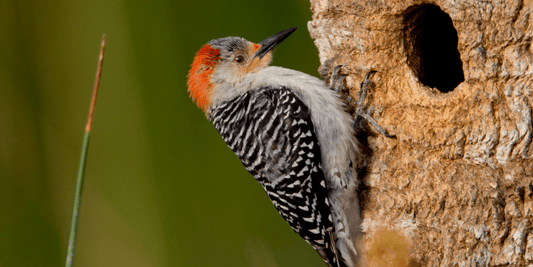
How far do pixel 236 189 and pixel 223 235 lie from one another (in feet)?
1.19

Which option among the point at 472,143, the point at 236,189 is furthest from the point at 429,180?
the point at 236,189

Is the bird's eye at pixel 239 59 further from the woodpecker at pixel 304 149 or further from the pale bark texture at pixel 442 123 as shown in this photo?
the pale bark texture at pixel 442 123

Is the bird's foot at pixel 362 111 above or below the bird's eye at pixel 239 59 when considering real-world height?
below

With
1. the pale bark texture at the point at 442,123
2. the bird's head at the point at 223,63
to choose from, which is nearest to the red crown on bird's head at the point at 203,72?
the bird's head at the point at 223,63

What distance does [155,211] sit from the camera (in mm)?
2637

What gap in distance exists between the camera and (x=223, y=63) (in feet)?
7.02

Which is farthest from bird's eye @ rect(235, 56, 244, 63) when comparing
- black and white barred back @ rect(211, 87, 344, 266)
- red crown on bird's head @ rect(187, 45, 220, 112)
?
black and white barred back @ rect(211, 87, 344, 266)

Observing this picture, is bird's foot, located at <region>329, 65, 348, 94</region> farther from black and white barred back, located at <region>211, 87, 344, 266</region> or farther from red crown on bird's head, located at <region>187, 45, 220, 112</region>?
red crown on bird's head, located at <region>187, 45, 220, 112</region>

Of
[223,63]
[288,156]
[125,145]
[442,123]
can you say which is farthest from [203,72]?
[442,123]

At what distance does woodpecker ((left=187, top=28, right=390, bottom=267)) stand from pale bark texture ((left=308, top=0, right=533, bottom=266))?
0.35ft

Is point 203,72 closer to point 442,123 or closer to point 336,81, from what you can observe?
point 336,81

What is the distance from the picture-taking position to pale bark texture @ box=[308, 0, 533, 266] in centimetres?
137

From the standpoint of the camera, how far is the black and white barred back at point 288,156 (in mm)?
1836

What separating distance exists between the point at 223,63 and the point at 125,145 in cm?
100
